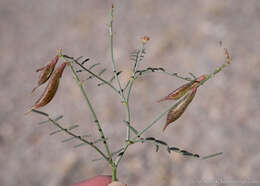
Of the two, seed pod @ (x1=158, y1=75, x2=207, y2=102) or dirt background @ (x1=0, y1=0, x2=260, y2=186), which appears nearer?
seed pod @ (x1=158, y1=75, x2=207, y2=102)

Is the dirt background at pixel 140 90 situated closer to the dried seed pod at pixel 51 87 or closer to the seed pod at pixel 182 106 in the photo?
the seed pod at pixel 182 106

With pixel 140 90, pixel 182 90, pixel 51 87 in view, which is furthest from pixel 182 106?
pixel 140 90

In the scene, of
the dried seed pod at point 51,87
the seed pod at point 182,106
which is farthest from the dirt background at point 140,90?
the dried seed pod at point 51,87

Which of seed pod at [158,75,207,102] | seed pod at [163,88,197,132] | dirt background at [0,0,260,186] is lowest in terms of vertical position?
seed pod at [163,88,197,132]

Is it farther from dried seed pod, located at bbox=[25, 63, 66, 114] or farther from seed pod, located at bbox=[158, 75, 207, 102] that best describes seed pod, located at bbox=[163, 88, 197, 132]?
dried seed pod, located at bbox=[25, 63, 66, 114]

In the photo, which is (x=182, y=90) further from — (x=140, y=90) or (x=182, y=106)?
(x=140, y=90)

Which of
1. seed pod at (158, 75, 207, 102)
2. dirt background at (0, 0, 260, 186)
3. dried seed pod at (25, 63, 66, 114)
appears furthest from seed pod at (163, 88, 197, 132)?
dirt background at (0, 0, 260, 186)

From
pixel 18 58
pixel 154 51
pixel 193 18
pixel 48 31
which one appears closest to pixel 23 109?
pixel 18 58

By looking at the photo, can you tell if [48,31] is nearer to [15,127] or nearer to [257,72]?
[15,127]

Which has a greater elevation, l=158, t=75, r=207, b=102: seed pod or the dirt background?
the dirt background
